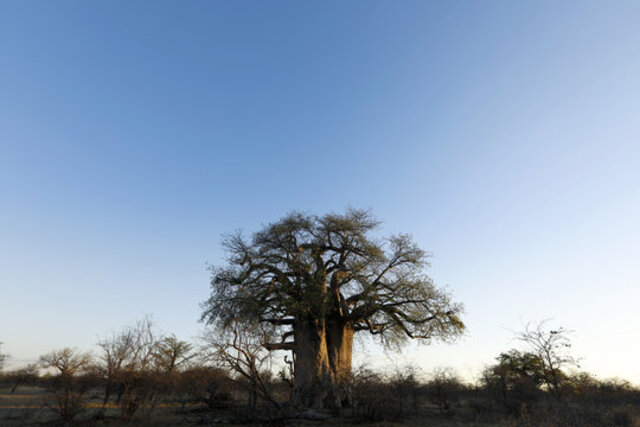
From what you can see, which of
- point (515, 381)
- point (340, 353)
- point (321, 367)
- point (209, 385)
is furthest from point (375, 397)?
point (515, 381)

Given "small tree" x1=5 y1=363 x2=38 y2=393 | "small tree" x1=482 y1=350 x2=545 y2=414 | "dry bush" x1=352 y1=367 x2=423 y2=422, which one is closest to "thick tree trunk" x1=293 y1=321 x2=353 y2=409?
"dry bush" x1=352 y1=367 x2=423 y2=422

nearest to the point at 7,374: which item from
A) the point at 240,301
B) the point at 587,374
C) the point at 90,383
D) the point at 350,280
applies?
the point at 90,383

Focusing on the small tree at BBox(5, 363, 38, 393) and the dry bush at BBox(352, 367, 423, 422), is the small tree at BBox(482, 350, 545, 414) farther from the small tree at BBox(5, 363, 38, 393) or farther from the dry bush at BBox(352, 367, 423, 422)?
the small tree at BBox(5, 363, 38, 393)

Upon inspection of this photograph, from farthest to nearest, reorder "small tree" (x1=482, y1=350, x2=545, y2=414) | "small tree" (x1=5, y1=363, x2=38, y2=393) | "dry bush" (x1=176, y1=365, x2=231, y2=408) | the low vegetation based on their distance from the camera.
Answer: "small tree" (x1=5, y1=363, x2=38, y2=393) < "dry bush" (x1=176, y1=365, x2=231, y2=408) < "small tree" (x1=482, y1=350, x2=545, y2=414) < the low vegetation

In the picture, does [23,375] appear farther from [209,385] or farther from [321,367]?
[321,367]

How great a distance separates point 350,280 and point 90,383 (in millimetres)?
14700

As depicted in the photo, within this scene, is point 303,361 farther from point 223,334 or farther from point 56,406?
point 56,406

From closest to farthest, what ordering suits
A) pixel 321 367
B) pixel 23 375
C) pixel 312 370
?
pixel 312 370 → pixel 321 367 → pixel 23 375

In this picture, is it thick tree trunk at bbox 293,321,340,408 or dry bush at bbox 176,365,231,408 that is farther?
Answer: dry bush at bbox 176,365,231,408

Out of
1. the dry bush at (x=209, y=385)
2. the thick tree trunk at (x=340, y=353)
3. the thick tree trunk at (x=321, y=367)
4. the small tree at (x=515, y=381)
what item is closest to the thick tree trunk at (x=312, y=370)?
the thick tree trunk at (x=321, y=367)

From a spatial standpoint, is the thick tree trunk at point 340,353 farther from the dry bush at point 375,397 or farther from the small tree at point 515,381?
the small tree at point 515,381

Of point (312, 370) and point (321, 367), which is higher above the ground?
point (321, 367)

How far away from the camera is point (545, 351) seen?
883 inches

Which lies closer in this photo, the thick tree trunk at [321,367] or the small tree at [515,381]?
the thick tree trunk at [321,367]
